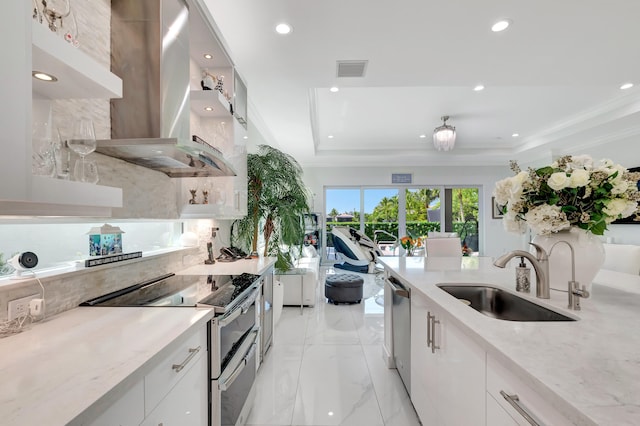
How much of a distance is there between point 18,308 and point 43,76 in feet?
2.73

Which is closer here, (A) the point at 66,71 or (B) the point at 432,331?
(A) the point at 66,71

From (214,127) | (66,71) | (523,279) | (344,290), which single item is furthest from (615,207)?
(344,290)

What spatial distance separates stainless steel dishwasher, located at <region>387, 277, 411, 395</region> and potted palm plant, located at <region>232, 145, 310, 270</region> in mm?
1366

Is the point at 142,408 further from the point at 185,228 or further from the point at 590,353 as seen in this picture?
the point at 185,228

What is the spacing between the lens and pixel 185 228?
97.3 inches

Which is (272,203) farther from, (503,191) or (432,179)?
(432,179)

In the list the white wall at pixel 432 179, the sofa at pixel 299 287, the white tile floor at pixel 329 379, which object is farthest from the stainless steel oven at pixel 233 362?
the white wall at pixel 432 179

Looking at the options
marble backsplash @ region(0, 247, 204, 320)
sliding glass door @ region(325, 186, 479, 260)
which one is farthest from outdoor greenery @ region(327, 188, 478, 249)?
marble backsplash @ region(0, 247, 204, 320)

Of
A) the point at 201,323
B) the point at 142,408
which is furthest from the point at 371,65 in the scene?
the point at 142,408

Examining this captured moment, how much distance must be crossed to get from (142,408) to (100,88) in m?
1.08

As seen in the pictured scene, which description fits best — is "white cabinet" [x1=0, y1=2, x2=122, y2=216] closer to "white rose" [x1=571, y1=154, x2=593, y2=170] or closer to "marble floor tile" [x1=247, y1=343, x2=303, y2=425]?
"marble floor tile" [x1=247, y1=343, x2=303, y2=425]

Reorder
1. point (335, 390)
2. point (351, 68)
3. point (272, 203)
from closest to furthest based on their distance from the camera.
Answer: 1. point (335, 390)
2. point (351, 68)
3. point (272, 203)

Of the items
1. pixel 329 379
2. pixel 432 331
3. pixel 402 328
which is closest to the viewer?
pixel 432 331

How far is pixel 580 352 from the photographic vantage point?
831 millimetres
